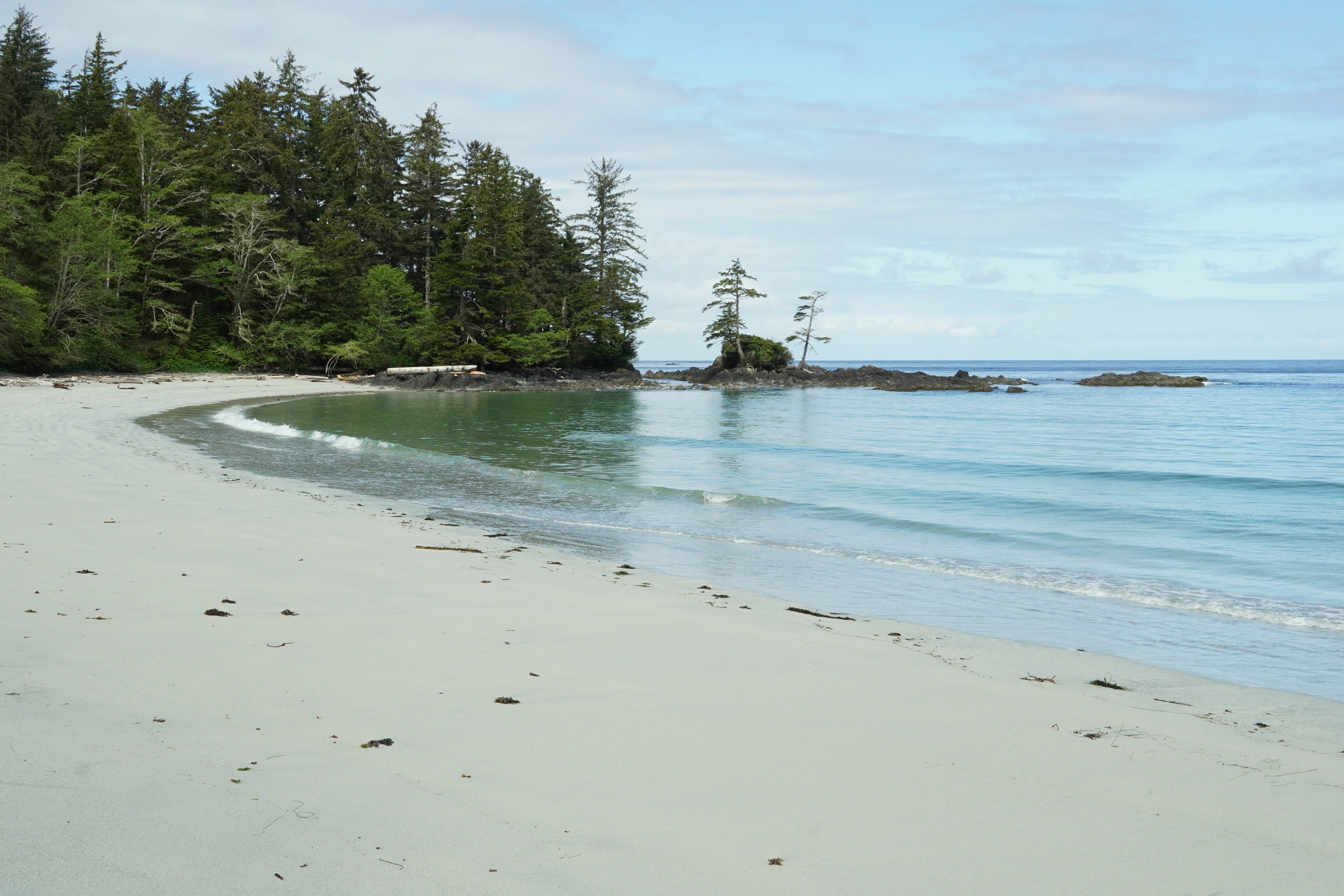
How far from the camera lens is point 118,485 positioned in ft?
35.8

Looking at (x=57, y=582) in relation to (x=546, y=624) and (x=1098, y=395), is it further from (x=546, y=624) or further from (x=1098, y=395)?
(x=1098, y=395)

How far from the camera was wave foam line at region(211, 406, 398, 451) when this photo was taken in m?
20.6

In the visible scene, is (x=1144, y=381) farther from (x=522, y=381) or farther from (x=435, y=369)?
(x=435, y=369)

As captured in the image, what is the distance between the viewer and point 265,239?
148 ft

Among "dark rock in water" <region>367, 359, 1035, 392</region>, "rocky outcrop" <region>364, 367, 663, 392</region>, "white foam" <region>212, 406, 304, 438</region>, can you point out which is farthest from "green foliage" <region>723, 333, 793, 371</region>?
"white foam" <region>212, 406, 304, 438</region>

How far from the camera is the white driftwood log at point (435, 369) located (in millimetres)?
50906

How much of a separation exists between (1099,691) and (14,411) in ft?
82.2

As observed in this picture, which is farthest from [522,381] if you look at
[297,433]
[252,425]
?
[297,433]

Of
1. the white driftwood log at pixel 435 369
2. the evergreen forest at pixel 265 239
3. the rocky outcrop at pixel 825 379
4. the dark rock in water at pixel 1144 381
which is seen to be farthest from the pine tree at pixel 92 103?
the dark rock in water at pixel 1144 381

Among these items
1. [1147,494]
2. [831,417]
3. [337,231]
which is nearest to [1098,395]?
[831,417]

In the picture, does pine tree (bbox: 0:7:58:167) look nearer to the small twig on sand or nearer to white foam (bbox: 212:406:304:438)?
white foam (bbox: 212:406:304:438)

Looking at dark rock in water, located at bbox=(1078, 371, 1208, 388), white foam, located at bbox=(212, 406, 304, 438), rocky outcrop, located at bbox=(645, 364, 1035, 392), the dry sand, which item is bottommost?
the dry sand

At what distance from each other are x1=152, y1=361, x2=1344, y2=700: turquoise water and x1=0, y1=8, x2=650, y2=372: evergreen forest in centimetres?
1395

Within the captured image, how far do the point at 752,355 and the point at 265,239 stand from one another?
126ft
